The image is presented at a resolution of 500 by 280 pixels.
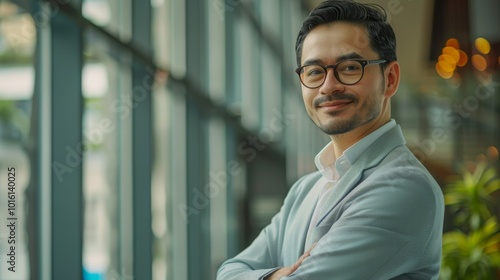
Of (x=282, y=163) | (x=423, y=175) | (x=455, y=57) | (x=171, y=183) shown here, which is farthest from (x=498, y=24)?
(x=423, y=175)

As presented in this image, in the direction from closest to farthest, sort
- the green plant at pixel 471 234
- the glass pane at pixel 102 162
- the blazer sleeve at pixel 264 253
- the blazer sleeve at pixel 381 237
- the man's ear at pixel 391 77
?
the blazer sleeve at pixel 381 237 < the man's ear at pixel 391 77 < the blazer sleeve at pixel 264 253 < the glass pane at pixel 102 162 < the green plant at pixel 471 234

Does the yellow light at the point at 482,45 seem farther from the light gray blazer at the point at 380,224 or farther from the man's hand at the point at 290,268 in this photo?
the man's hand at the point at 290,268

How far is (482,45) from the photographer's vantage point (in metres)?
5.59

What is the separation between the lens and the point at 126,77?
285 cm

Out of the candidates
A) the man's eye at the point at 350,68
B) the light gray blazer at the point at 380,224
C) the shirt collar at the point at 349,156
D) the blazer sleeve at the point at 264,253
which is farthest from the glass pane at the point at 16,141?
the man's eye at the point at 350,68

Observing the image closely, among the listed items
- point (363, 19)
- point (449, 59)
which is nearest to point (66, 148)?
point (363, 19)

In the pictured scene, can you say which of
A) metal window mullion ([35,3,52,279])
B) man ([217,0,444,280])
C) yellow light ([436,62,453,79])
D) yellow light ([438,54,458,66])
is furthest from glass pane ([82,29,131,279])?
yellow light ([438,54,458,66])

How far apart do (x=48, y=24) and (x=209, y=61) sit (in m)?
1.71

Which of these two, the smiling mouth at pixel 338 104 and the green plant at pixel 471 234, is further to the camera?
the green plant at pixel 471 234

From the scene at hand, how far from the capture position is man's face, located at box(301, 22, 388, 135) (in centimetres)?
149

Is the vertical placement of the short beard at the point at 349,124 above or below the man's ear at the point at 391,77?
below

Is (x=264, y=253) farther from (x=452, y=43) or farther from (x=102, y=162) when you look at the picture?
(x=452, y=43)

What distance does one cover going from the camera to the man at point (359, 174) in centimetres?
144

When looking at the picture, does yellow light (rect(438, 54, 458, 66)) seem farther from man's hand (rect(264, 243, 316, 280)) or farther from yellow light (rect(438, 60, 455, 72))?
man's hand (rect(264, 243, 316, 280))
